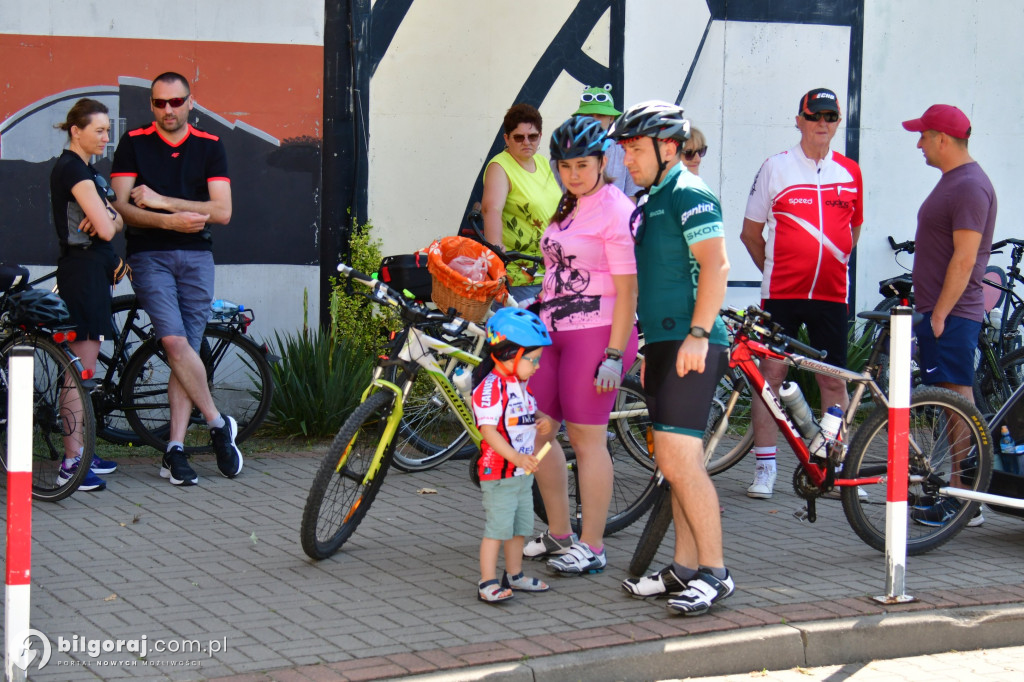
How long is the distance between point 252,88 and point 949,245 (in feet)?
16.0

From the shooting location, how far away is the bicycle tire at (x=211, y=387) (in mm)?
7598

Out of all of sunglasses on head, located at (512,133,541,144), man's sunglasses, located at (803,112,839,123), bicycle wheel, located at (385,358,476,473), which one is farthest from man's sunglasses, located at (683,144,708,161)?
bicycle wheel, located at (385,358,476,473)

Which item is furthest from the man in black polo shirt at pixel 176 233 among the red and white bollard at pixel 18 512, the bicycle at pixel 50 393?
Result: the red and white bollard at pixel 18 512

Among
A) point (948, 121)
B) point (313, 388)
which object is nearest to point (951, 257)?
point (948, 121)

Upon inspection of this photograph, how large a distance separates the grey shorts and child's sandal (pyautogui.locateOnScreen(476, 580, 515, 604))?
2936 millimetres

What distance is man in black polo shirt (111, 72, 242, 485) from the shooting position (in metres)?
7.11

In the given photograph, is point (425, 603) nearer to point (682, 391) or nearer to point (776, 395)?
point (682, 391)

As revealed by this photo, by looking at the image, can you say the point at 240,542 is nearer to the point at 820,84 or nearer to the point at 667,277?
the point at 667,277

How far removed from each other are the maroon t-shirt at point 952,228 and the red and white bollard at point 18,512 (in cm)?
470

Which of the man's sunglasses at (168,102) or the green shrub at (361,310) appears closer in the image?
the man's sunglasses at (168,102)

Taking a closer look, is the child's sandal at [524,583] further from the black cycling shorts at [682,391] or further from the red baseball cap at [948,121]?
the red baseball cap at [948,121]

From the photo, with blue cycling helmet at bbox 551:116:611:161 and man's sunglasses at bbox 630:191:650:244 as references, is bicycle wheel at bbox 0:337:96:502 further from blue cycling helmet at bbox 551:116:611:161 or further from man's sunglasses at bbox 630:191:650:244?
man's sunglasses at bbox 630:191:650:244

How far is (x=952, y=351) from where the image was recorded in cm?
674

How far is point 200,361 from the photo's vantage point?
724 cm
